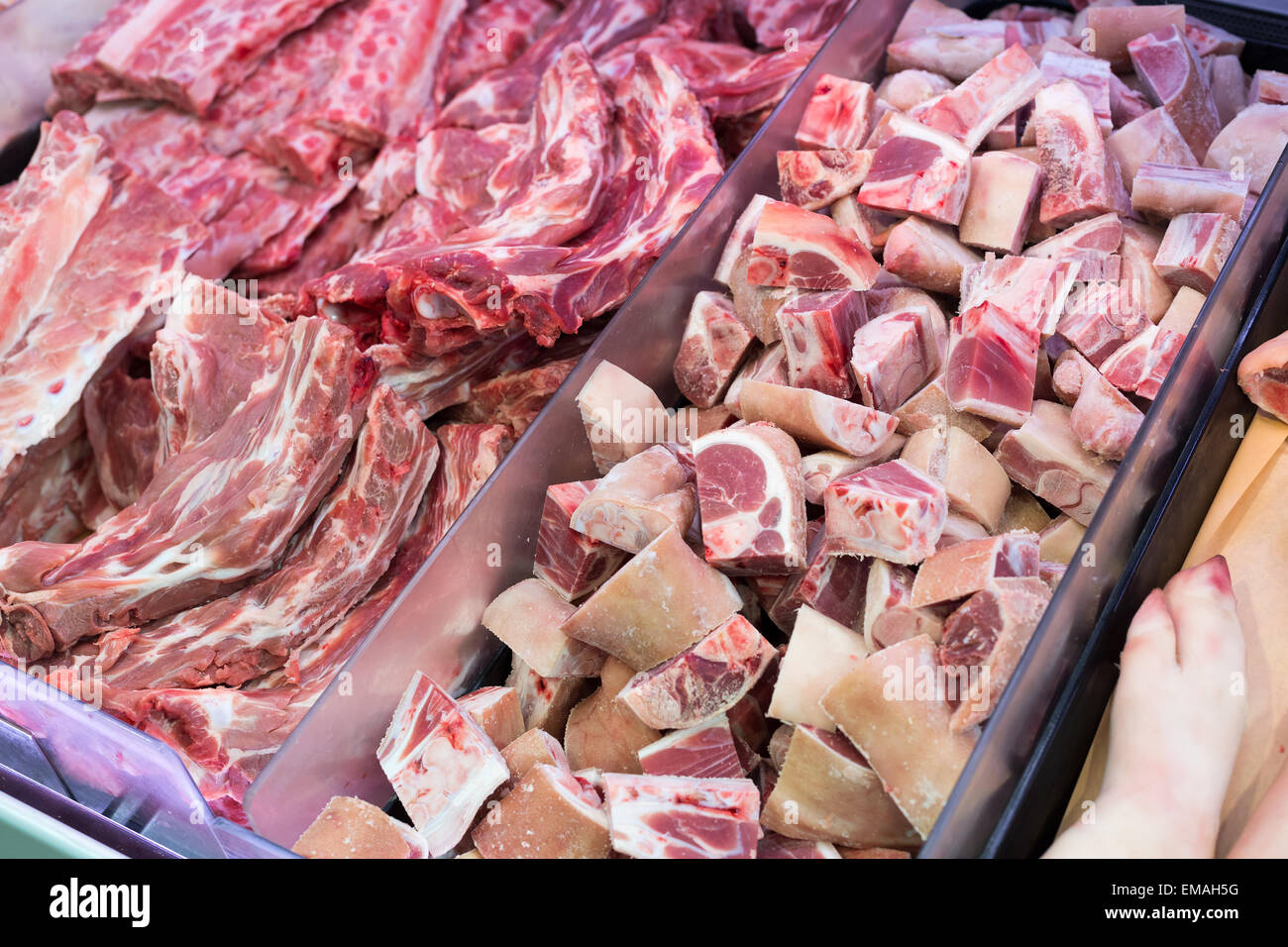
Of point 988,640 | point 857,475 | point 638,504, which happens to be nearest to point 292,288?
point 638,504

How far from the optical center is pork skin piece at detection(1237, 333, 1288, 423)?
186cm

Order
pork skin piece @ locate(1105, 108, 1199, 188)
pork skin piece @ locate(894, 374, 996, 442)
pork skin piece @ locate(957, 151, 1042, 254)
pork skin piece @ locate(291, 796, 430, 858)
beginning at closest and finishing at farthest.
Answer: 1. pork skin piece @ locate(291, 796, 430, 858)
2. pork skin piece @ locate(894, 374, 996, 442)
3. pork skin piece @ locate(957, 151, 1042, 254)
4. pork skin piece @ locate(1105, 108, 1199, 188)

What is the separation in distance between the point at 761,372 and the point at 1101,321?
631mm

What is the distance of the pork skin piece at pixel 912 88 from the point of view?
249 centimetres

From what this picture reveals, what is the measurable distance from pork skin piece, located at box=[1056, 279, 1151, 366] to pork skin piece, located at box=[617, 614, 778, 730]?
33.6 inches

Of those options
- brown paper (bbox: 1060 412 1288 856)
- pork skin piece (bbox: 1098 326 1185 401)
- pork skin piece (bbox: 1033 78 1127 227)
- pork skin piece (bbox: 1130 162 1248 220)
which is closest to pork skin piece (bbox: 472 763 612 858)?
brown paper (bbox: 1060 412 1288 856)

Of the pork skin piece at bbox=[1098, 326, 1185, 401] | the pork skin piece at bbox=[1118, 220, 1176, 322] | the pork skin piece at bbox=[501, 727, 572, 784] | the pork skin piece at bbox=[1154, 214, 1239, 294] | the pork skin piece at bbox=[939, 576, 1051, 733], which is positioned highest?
the pork skin piece at bbox=[1154, 214, 1239, 294]

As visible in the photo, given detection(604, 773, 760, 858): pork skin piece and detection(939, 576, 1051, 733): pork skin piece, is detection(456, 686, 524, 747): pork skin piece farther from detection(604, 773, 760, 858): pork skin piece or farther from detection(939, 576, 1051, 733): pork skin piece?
detection(939, 576, 1051, 733): pork skin piece

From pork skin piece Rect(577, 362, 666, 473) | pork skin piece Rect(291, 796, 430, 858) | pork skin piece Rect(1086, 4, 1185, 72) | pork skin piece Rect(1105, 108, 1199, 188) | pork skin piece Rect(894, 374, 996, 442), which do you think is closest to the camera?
pork skin piece Rect(291, 796, 430, 858)

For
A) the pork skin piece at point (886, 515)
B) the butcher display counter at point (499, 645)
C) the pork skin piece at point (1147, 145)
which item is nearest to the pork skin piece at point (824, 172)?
the butcher display counter at point (499, 645)

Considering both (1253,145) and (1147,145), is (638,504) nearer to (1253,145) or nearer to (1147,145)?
(1147,145)

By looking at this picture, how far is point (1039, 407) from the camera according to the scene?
6.25 ft

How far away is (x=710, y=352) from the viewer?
2.17 metres
